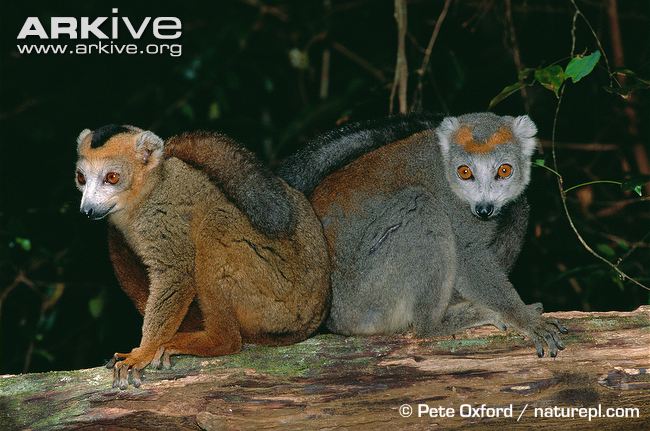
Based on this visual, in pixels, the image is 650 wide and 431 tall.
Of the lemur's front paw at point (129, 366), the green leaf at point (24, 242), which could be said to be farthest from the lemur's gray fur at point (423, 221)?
the green leaf at point (24, 242)

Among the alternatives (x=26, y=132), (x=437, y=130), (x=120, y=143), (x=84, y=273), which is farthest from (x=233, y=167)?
(x=26, y=132)

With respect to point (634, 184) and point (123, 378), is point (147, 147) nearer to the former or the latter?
point (123, 378)

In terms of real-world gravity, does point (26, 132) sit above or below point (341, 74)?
below

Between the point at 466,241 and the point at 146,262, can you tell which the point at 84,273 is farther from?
the point at 466,241

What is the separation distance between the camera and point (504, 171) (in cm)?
659

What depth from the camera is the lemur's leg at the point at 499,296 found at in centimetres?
571

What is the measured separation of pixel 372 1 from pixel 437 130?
4.73m

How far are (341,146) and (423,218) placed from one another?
1030 millimetres

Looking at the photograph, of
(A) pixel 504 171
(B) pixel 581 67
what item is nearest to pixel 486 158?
(A) pixel 504 171

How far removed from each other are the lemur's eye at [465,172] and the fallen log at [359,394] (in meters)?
1.62

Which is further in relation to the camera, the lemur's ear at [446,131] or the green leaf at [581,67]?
the lemur's ear at [446,131]

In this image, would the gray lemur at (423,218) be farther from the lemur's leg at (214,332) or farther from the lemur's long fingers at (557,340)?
the lemur's leg at (214,332)

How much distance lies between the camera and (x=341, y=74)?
11156 mm

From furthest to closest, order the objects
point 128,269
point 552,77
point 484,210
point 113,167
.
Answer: point 484,210
point 552,77
point 128,269
point 113,167
